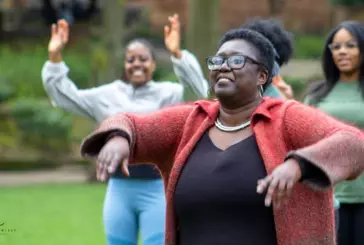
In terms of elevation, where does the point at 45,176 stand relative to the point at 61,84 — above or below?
below

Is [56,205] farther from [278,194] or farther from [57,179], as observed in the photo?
[278,194]

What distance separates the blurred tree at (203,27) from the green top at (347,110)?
27.6ft

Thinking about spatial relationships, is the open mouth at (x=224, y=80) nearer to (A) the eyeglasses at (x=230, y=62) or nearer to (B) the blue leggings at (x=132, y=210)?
(A) the eyeglasses at (x=230, y=62)

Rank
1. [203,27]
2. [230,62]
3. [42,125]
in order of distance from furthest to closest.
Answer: [42,125], [203,27], [230,62]

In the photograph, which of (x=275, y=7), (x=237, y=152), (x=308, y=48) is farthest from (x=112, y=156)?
(x=308, y=48)

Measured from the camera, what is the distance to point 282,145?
4.20m

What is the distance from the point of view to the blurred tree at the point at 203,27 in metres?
15.5

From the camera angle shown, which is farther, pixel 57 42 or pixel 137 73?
pixel 137 73

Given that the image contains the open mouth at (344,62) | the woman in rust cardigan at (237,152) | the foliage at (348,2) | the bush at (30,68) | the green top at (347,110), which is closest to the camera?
the woman in rust cardigan at (237,152)

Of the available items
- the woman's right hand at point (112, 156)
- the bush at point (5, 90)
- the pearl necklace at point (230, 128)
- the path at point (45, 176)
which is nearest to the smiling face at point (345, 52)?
the pearl necklace at point (230, 128)

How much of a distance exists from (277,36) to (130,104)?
1557mm

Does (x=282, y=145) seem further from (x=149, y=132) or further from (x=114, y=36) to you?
(x=114, y=36)

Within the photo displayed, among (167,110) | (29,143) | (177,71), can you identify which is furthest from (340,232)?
(29,143)

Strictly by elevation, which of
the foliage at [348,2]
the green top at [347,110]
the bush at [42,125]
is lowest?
the bush at [42,125]
